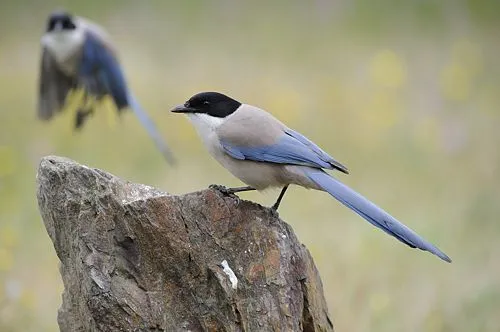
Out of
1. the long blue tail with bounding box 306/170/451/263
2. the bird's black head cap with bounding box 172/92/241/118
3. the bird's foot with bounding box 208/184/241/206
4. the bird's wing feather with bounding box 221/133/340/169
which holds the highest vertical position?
the bird's black head cap with bounding box 172/92/241/118

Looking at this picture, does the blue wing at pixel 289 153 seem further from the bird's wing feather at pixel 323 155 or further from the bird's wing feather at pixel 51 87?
the bird's wing feather at pixel 51 87

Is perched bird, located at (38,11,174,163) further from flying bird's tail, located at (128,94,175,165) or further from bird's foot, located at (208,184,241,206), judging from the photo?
bird's foot, located at (208,184,241,206)

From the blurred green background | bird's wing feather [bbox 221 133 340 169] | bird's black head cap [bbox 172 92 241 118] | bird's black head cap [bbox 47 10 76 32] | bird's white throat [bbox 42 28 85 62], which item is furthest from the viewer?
bird's black head cap [bbox 47 10 76 32]

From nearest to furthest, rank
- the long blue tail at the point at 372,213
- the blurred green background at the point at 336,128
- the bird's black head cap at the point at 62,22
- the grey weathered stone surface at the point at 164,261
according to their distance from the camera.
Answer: the grey weathered stone surface at the point at 164,261, the long blue tail at the point at 372,213, the blurred green background at the point at 336,128, the bird's black head cap at the point at 62,22

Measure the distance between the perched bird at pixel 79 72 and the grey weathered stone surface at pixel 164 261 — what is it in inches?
191

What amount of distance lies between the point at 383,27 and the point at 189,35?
314 cm

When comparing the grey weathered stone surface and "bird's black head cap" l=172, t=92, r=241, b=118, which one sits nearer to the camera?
the grey weathered stone surface

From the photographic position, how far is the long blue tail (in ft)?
14.8

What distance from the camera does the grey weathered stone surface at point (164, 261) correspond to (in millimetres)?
4281

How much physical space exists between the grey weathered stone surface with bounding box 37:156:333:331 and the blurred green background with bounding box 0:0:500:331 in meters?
2.36

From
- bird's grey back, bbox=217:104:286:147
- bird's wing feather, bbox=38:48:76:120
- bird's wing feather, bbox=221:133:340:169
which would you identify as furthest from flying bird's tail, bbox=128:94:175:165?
bird's wing feather, bbox=221:133:340:169

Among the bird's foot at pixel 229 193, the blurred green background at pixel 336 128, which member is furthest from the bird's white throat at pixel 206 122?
the blurred green background at pixel 336 128

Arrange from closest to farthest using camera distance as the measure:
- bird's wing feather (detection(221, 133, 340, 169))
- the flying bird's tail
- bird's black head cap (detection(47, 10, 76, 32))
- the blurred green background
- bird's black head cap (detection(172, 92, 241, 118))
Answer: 1. bird's wing feather (detection(221, 133, 340, 169))
2. bird's black head cap (detection(172, 92, 241, 118))
3. the blurred green background
4. the flying bird's tail
5. bird's black head cap (detection(47, 10, 76, 32))

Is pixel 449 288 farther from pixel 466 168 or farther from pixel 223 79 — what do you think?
pixel 223 79
